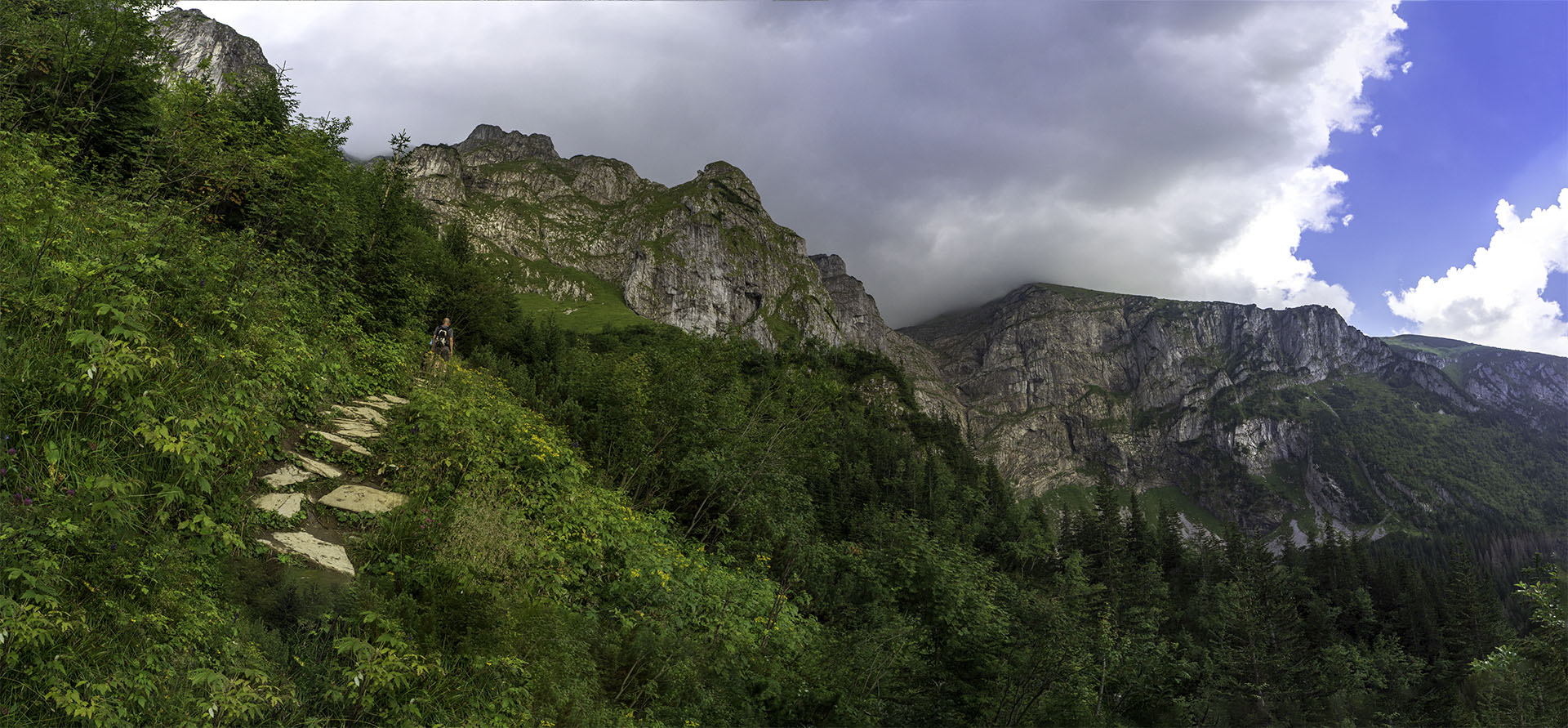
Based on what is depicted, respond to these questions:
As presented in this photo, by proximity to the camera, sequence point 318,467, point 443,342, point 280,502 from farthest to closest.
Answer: point 443,342 → point 318,467 → point 280,502

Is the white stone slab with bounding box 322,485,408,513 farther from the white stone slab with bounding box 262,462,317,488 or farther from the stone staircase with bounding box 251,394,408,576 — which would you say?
the white stone slab with bounding box 262,462,317,488

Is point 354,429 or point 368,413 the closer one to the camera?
point 354,429

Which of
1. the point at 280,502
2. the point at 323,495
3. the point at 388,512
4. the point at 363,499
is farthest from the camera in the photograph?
the point at 363,499

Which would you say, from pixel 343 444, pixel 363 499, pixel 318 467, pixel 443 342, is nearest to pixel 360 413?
pixel 343 444

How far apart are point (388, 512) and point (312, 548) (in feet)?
2.58

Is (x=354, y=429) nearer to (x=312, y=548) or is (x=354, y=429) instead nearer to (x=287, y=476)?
(x=287, y=476)

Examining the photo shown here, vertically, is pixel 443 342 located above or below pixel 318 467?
above

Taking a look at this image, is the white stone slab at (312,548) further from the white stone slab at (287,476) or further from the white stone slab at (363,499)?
the white stone slab at (287,476)

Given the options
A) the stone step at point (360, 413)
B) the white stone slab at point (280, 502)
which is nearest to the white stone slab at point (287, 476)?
the white stone slab at point (280, 502)

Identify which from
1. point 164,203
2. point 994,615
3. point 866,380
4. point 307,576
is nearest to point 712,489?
point 994,615

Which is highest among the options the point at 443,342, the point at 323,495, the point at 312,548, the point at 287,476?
the point at 443,342

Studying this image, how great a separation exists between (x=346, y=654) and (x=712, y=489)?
9.55 metres

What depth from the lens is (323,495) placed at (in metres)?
6.72

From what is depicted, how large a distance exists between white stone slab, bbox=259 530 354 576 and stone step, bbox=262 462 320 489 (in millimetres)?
800
